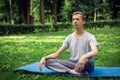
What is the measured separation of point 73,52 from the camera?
7246 mm

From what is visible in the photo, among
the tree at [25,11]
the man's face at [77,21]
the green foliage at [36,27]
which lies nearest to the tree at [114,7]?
the green foliage at [36,27]

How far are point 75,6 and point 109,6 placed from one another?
6038 mm

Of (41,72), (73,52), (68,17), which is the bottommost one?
(68,17)

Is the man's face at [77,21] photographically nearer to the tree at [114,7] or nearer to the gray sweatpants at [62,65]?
the gray sweatpants at [62,65]

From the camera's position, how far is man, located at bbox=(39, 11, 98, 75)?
6957 mm

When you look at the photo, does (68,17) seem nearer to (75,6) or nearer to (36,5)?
(75,6)

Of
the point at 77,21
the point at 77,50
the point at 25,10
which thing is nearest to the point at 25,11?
the point at 25,10

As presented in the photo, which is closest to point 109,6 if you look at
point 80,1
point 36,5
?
point 80,1

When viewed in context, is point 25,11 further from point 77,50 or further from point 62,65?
point 77,50

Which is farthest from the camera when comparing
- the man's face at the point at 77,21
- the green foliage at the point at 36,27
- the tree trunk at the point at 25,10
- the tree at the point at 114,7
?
the tree at the point at 114,7

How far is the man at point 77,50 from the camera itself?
6957 mm

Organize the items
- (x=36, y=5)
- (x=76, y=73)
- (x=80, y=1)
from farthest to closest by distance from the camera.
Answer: (x=36, y=5)
(x=80, y=1)
(x=76, y=73)

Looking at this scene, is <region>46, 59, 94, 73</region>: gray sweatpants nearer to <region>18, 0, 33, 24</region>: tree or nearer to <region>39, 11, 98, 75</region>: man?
<region>39, 11, 98, 75</region>: man

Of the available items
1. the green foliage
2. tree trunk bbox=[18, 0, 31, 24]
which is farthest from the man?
tree trunk bbox=[18, 0, 31, 24]
